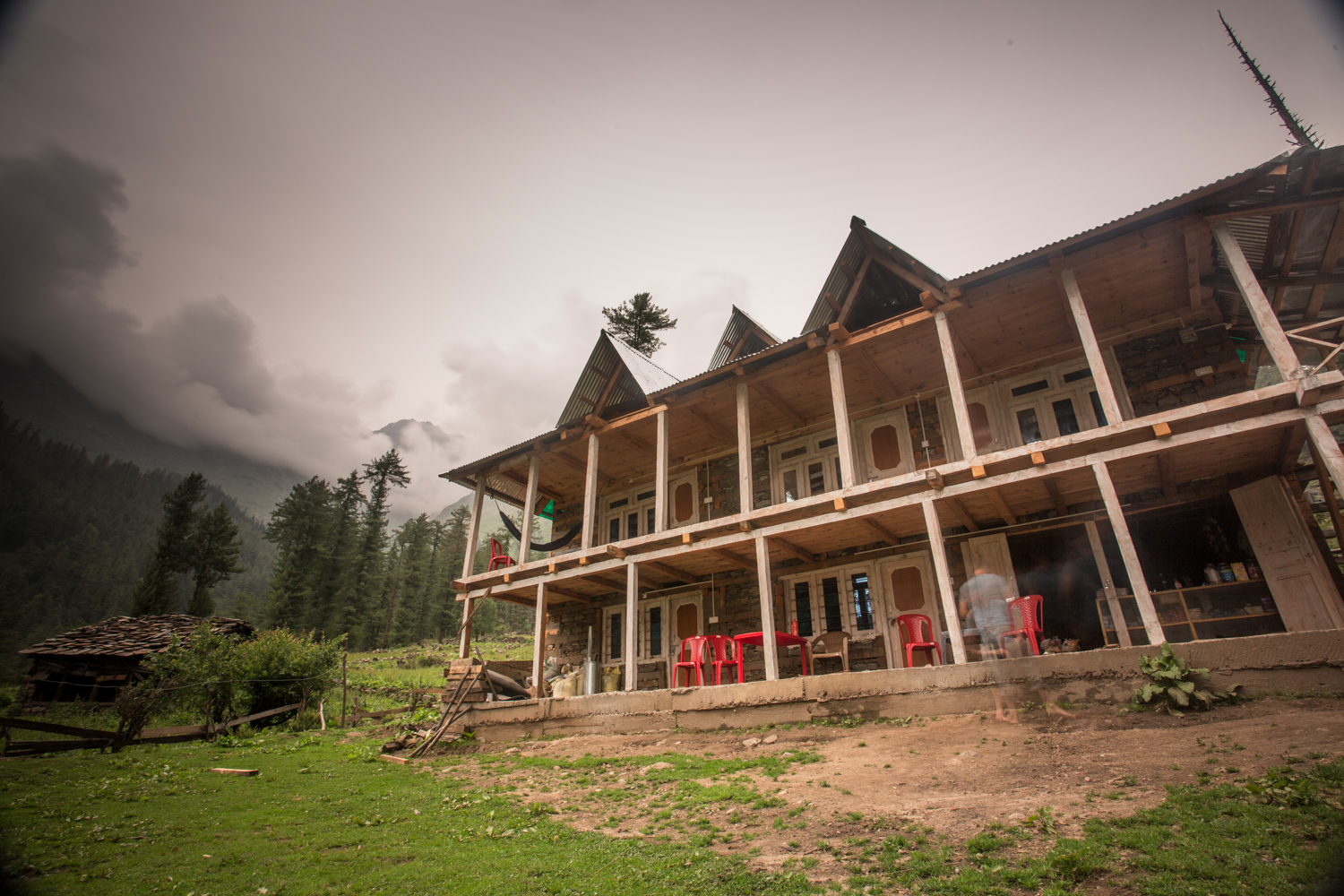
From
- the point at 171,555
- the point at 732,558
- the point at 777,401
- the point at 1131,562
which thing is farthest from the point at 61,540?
the point at 1131,562

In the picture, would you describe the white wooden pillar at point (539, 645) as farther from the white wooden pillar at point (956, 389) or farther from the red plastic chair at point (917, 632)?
the white wooden pillar at point (956, 389)

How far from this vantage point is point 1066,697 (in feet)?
25.7

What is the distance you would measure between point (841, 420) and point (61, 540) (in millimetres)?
83444

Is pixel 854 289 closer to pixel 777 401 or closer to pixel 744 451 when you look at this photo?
pixel 777 401

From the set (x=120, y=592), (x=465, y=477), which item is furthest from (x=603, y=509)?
(x=120, y=592)

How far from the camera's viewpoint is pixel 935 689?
8.79 meters

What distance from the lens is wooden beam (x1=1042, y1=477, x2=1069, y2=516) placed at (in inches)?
427

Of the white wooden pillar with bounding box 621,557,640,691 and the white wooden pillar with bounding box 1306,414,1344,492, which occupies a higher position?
the white wooden pillar with bounding box 1306,414,1344,492

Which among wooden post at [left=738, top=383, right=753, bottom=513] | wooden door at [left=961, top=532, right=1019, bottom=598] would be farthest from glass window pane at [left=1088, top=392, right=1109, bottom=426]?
wooden post at [left=738, top=383, right=753, bottom=513]

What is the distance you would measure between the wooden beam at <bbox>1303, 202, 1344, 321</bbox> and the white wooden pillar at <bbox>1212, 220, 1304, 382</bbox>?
57.5 inches

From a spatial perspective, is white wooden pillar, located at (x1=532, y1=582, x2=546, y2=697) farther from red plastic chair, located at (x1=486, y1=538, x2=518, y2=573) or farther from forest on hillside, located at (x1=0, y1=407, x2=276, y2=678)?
forest on hillside, located at (x1=0, y1=407, x2=276, y2=678)

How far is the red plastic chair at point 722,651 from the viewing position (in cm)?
1133

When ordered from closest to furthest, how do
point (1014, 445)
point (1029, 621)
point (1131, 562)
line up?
point (1131, 562), point (1029, 621), point (1014, 445)

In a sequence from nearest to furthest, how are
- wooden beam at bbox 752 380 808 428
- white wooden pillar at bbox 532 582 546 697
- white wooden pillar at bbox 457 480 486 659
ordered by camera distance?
wooden beam at bbox 752 380 808 428 < white wooden pillar at bbox 532 582 546 697 < white wooden pillar at bbox 457 480 486 659
